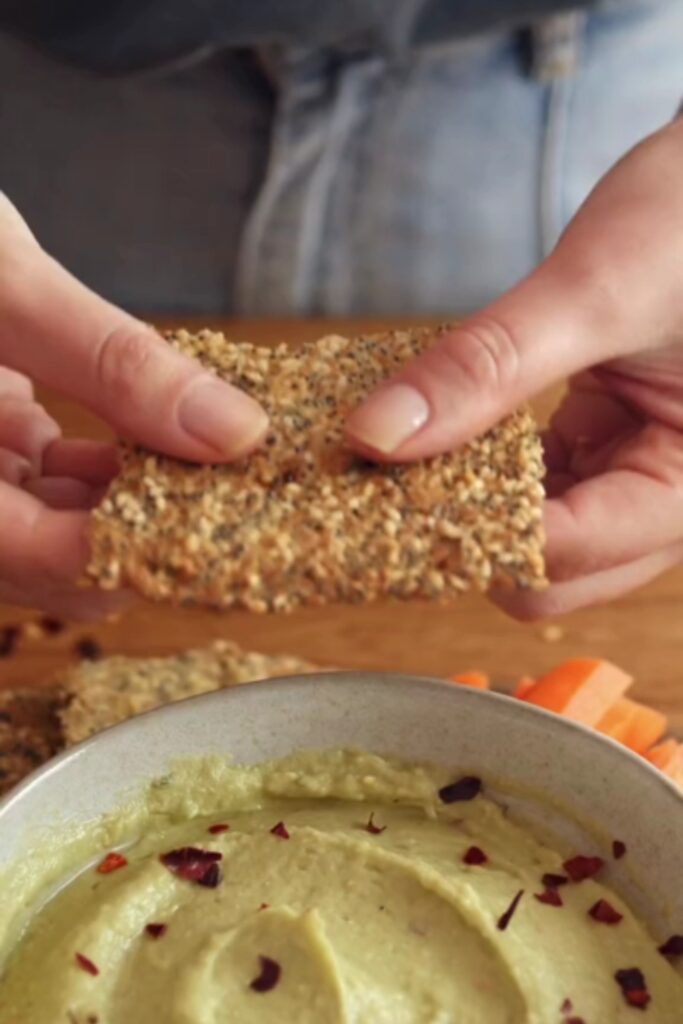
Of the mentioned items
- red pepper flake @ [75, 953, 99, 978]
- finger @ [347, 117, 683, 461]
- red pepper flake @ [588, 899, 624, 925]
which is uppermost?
finger @ [347, 117, 683, 461]

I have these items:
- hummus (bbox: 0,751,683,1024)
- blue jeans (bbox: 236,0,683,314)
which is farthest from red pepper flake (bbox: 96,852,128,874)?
blue jeans (bbox: 236,0,683,314)

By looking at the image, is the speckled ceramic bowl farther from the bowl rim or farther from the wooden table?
the wooden table

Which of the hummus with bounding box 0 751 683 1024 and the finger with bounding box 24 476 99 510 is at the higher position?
the finger with bounding box 24 476 99 510

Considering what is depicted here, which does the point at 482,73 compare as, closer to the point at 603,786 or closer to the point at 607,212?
the point at 607,212

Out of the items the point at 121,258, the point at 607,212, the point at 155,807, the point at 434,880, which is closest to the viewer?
the point at 434,880

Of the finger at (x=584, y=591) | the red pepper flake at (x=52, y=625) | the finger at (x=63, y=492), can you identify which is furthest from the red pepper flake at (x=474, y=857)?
the red pepper flake at (x=52, y=625)

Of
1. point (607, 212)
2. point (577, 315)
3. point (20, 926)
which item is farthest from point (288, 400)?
point (20, 926)

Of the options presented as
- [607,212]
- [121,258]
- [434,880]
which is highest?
[607,212]
